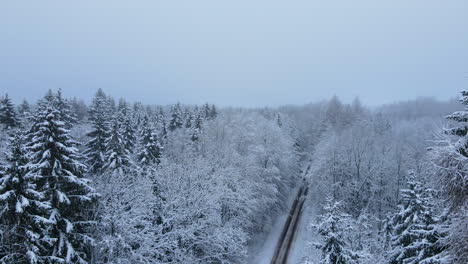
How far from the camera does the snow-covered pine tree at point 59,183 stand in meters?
9.70

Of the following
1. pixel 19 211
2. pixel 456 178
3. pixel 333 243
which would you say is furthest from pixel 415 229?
pixel 19 211

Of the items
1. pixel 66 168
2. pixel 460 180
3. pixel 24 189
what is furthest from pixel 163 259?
pixel 460 180

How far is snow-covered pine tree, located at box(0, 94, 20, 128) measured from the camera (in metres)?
28.6

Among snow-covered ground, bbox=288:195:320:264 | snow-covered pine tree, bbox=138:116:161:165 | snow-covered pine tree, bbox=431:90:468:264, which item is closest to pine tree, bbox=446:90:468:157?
snow-covered pine tree, bbox=431:90:468:264

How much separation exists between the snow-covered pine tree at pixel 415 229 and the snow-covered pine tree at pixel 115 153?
58.9ft

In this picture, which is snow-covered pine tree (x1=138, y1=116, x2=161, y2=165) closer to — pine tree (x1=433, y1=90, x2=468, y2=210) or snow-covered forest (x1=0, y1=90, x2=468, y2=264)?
snow-covered forest (x1=0, y1=90, x2=468, y2=264)

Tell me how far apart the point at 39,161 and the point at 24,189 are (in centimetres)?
171

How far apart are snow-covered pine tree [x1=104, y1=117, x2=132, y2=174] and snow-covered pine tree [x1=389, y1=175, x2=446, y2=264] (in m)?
18.0

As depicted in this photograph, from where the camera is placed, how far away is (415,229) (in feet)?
34.4

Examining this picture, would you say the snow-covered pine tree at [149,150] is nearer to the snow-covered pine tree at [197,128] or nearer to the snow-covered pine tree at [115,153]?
the snow-covered pine tree at [115,153]

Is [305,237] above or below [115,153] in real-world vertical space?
below

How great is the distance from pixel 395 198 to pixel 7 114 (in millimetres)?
43655

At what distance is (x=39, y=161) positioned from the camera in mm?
9961

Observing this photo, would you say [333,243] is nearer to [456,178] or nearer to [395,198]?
[456,178]
